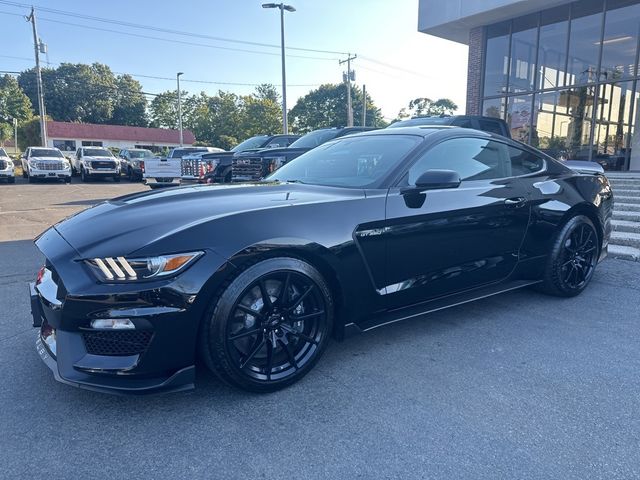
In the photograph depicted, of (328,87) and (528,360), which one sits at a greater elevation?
(328,87)

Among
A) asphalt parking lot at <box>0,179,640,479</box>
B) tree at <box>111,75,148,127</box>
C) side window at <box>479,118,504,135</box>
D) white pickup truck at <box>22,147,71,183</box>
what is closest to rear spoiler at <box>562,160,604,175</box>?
asphalt parking lot at <box>0,179,640,479</box>

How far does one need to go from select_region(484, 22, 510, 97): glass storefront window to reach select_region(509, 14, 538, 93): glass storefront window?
21cm

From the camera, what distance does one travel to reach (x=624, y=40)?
38.2 feet

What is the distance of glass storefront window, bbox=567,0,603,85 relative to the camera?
1202 centimetres

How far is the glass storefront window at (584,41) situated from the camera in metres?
12.0

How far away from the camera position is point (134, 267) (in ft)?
6.93

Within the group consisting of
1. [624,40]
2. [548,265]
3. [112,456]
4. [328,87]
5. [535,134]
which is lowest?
[112,456]

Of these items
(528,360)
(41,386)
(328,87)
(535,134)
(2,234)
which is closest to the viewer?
(41,386)

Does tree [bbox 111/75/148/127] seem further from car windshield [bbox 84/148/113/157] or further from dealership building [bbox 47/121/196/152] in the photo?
car windshield [bbox 84/148/113/157]

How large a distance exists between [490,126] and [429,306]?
6539mm

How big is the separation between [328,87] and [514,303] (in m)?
64.8

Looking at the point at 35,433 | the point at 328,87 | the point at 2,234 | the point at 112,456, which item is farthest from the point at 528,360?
the point at 328,87

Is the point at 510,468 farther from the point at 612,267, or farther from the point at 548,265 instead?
the point at 612,267

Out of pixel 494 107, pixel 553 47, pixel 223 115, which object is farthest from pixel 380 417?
pixel 223 115
